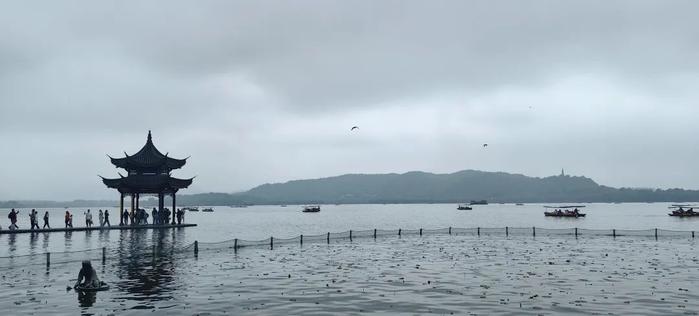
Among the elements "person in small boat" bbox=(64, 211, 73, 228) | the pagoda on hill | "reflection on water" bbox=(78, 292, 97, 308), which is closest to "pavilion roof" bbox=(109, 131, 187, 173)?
the pagoda on hill

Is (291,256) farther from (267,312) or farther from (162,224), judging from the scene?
(162,224)

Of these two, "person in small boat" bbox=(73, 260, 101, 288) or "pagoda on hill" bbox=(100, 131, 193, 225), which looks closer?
"person in small boat" bbox=(73, 260, 101, 288)

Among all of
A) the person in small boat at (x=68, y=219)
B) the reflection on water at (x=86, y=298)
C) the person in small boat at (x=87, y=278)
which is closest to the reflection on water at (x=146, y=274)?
the person in small boat at (x=87, y=278)

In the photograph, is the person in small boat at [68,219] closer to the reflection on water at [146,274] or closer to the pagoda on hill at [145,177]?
the pagoda on hill at [145,177]

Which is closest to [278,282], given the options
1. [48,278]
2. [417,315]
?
[417,315]

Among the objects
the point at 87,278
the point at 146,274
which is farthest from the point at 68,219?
the point at 87,278

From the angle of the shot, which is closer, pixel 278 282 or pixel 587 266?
pixel 278 282

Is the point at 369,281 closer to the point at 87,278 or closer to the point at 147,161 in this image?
the point at 87,278

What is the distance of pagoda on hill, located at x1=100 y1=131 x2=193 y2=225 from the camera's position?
7125cm

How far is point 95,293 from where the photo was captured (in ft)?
76.4

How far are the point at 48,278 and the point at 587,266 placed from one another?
2993cm

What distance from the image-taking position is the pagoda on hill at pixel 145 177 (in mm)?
71250

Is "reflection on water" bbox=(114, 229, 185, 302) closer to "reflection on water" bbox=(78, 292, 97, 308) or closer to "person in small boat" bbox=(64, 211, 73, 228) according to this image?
"reflection on water" bbox=(78, 292, 97, 308)

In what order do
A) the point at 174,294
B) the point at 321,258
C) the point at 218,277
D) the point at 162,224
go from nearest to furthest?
the point at 174,294, the point at 218,277, the point at 321,258, the point at 162,224
